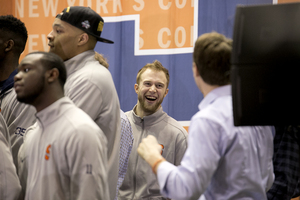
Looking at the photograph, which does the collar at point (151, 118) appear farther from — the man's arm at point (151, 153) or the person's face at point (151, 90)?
the man's arm at point (151, 153)

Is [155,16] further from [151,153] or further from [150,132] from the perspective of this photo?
[151,153]

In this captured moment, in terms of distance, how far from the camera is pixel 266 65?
1.15 m

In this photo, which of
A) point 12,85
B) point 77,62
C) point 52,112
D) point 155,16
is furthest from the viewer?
point 155,16

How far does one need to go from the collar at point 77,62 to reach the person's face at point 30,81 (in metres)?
0.43

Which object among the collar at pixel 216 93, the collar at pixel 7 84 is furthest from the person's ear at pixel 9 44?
the collar at pixel 216 93

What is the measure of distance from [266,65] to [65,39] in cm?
129

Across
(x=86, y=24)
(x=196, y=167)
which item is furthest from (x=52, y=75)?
(x=196, y=167)

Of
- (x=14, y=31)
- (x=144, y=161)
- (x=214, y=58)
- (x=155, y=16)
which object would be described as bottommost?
(x=144, y=161)

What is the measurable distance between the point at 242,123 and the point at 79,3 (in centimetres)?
302

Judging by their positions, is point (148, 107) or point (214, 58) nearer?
point (214, 58)

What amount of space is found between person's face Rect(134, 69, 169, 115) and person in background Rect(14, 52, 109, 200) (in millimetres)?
1408

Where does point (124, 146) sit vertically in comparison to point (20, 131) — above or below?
below

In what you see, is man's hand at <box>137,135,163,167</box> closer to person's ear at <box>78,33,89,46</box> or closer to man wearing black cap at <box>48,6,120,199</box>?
man wearing black cap at <box>48,6,120,199</box>

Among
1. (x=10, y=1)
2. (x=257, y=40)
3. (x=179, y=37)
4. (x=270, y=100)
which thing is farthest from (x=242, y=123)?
(x=10, y=1)
